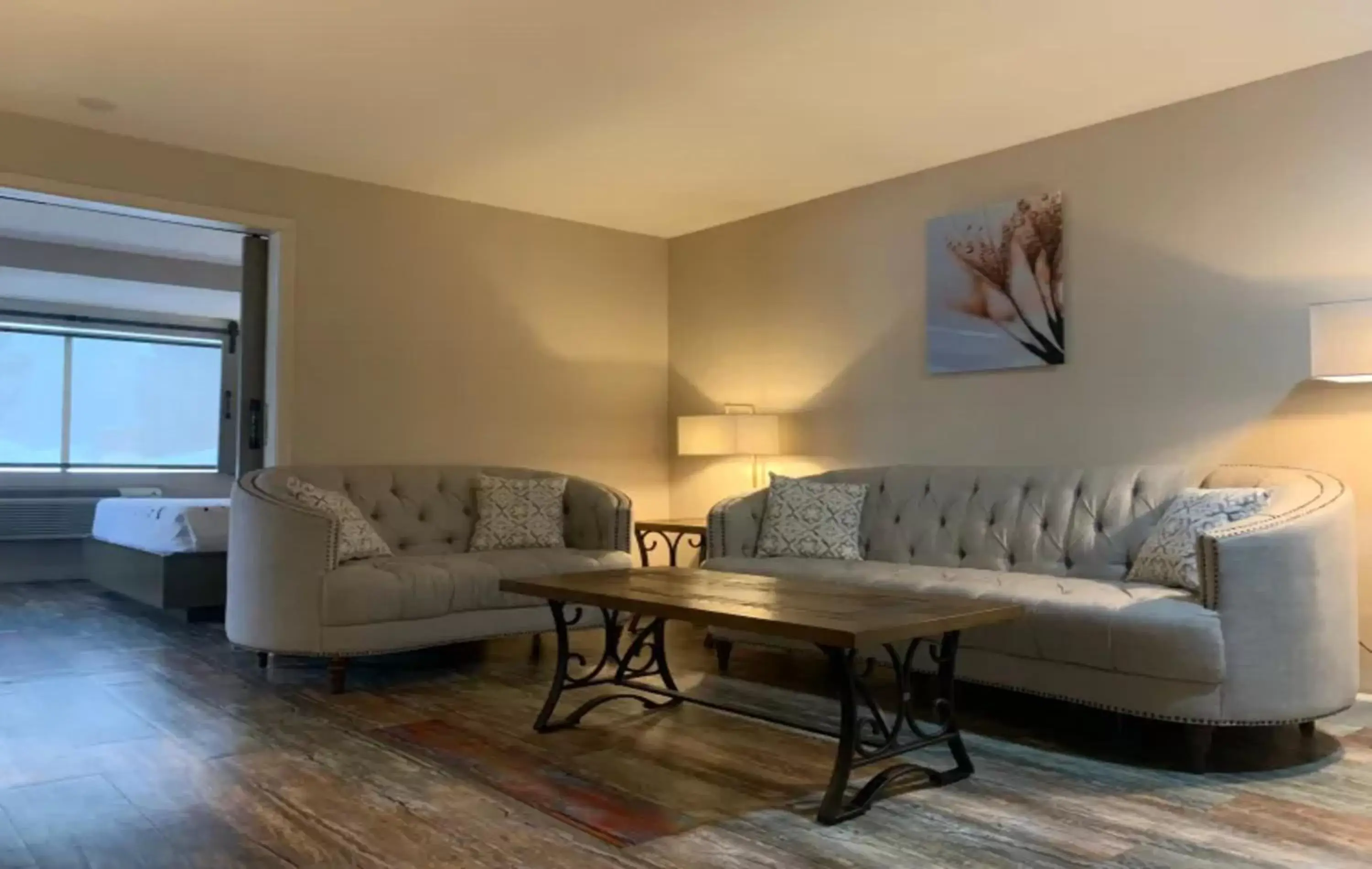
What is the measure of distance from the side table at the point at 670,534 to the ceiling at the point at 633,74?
1738mm

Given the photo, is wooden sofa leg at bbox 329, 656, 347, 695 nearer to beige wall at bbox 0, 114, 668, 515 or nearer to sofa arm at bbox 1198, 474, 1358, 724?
beige wall at bbox 0, 114, 668, 515

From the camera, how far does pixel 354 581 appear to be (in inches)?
146

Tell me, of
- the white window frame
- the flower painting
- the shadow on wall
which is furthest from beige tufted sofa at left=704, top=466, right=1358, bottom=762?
the white window frame

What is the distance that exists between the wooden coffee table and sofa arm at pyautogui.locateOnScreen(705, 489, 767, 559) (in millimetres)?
875

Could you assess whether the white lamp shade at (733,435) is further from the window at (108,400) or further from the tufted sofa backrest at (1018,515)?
the window at (108,400)

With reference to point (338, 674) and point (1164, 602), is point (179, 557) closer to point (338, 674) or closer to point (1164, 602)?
point (338, 674)

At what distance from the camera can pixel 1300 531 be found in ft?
9.16

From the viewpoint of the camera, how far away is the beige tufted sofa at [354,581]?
370 centimetres

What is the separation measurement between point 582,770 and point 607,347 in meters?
3.49

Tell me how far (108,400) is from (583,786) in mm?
7118

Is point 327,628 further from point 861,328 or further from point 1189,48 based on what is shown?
point 1189,48

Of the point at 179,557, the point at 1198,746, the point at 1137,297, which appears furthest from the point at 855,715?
the point at 179,557

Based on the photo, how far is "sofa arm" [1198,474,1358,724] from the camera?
271 centimetres

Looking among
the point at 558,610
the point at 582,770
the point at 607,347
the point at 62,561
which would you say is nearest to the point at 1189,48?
the point at 558,610
